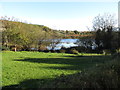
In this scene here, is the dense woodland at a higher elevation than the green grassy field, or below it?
higher

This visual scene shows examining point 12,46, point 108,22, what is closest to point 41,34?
point 12,46

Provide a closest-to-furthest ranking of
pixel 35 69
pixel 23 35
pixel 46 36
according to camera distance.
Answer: pixel 35 69 < pixel 23 35 < pixel 46 36

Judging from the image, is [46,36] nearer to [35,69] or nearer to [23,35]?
[23,35]

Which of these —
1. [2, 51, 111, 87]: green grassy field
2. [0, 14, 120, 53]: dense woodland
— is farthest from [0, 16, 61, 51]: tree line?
[2, 51, 111, 87]: green grassy field

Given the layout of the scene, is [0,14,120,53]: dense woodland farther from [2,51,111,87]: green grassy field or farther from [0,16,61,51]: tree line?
[2,51,111,87]: green grassy field

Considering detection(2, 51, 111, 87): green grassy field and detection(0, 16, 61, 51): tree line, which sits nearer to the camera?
detection(2, 51, 111, 87): green grassy field

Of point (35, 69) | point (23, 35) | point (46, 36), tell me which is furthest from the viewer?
point (46, 36)

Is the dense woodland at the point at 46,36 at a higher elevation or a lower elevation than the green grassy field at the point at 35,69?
higher

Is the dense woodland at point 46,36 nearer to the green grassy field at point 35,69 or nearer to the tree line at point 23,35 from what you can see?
the tree line at point 23,35

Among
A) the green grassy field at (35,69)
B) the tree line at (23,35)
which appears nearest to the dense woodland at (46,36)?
the tree line at (23,35)

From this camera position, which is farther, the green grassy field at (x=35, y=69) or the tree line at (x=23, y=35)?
the tree line at (x=23, y=35)

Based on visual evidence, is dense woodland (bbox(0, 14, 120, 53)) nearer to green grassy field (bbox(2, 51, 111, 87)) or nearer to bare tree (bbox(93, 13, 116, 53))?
bare tree (bbox(93, 13, 116, 53))

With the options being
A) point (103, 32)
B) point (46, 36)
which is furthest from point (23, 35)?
point (103, 32)

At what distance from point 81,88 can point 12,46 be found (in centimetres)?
1747
